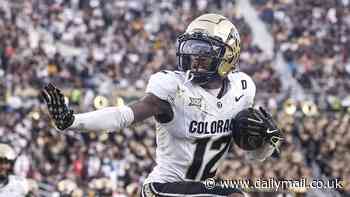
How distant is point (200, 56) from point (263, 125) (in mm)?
600

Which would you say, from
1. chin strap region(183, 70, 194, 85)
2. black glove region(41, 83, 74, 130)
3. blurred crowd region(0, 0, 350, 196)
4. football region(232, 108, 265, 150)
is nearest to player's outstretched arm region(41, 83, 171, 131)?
black glove region(41, 83, 74, 130)

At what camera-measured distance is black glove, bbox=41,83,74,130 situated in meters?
4.98

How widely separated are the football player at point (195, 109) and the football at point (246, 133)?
5 centimetres

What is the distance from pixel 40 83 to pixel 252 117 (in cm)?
1408

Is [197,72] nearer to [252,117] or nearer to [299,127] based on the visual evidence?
[252,117]

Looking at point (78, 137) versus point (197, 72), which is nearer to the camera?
point (197, 72)

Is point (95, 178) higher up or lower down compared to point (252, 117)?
lower down

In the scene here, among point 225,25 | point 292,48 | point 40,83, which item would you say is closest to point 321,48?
point 292,48

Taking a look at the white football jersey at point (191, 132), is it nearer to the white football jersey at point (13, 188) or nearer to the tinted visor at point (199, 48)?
the tinted visor at point (199, 48)

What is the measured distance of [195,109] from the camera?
5770 mm

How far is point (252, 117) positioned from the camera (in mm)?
5891

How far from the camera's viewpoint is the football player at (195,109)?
18.6ft

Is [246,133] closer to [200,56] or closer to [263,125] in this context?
[263,125]

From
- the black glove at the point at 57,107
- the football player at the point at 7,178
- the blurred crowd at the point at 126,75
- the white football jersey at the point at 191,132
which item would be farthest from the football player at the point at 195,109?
the blurred crowd at the point at 126,75
